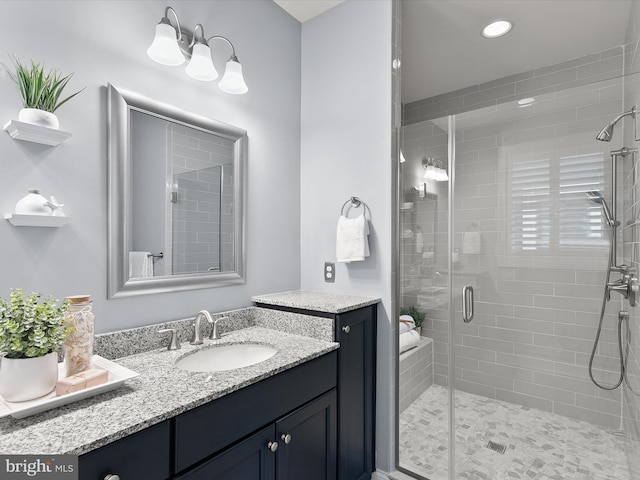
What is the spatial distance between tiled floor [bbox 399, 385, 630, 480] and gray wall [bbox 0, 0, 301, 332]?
1.13m

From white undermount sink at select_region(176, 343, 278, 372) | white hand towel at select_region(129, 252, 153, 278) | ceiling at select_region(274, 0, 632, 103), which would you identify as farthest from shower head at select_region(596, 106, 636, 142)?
white hand towel at select_region(129, 252, 153, 278)

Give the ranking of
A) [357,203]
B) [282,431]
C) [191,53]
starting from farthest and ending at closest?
[357,203], [191,53], [282,431]

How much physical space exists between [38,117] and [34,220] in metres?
0.33

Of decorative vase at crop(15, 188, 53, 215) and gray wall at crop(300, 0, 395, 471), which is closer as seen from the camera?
decorative vase at crop(15, 188, 53, 215)

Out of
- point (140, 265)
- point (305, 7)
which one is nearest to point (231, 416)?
point (140, 265)

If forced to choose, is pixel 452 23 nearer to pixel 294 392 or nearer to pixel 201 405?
pixel 294 392

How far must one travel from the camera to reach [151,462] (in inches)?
34.1

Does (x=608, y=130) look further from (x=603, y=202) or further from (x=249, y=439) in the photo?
(x=249, y=439)

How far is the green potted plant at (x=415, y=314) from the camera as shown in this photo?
1.87 meters

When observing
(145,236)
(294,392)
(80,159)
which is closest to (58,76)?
(80,159)

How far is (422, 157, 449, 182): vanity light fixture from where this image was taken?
1.79 meters

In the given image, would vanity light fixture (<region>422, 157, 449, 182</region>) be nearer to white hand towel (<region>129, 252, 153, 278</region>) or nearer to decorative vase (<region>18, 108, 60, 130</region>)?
white hand towel (<region>129, 252, 153, 278</region>)

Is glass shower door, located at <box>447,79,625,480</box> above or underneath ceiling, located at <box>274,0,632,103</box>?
underneath

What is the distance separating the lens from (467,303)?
173 centimetres
